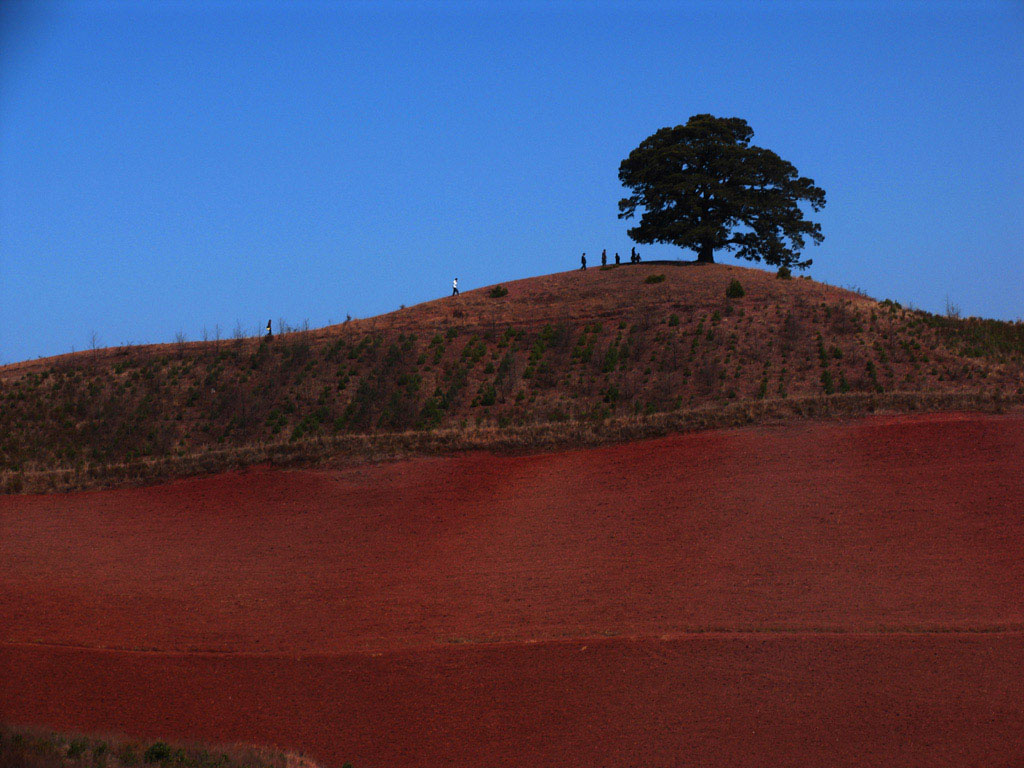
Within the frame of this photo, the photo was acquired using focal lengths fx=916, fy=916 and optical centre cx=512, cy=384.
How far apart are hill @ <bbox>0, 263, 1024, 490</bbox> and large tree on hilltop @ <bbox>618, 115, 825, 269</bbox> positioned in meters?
3.23

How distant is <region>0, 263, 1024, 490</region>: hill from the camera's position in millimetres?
32000

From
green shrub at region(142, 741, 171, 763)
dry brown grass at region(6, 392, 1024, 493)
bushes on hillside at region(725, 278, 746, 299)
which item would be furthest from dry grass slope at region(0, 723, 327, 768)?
bushes on hillside at region(725, 278, 746, 299)

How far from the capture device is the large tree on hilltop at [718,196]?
46969 millimetres

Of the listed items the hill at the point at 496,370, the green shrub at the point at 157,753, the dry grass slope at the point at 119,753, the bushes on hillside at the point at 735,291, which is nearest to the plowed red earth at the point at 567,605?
the dry grass slope at the point at 119,753

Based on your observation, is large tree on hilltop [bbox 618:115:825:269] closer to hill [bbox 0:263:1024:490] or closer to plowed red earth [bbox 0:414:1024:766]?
hill [bbox 0:263:1024:490]

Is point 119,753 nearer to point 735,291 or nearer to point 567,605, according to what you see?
point 567,605

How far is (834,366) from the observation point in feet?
109

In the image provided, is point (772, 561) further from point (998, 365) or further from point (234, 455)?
point (998, 365)

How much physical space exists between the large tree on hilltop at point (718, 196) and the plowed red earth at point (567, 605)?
2658 centimetres

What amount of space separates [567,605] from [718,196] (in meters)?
35.6

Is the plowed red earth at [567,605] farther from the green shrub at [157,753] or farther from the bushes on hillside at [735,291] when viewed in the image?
the bushes on hillside at [735,291]

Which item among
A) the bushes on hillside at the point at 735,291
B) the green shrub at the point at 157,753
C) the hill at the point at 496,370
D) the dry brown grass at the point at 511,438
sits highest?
the bushes on hillside at the point at 735,291

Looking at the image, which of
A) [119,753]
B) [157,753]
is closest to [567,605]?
[157,753]

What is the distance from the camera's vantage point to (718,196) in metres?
46.7
